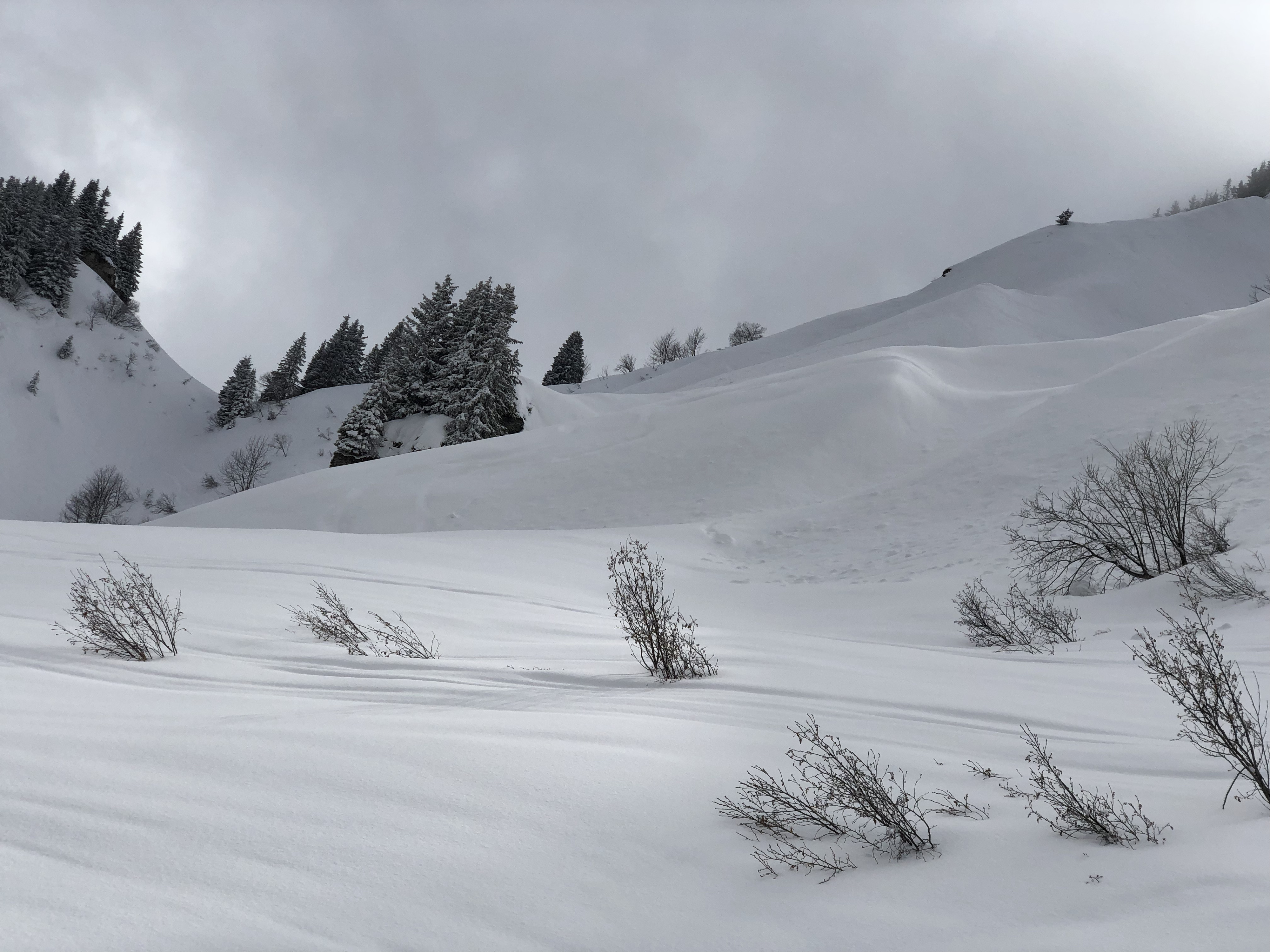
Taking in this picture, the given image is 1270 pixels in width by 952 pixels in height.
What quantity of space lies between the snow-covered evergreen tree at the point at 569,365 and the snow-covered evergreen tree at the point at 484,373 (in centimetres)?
3080

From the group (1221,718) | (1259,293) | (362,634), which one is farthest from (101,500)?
(1259,293)

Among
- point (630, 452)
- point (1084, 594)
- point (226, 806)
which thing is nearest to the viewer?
point (226, 806)

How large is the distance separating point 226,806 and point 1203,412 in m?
18.7

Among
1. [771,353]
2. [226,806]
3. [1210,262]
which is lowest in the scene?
[226,806]

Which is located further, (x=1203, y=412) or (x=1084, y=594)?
(x=1203, y=412)

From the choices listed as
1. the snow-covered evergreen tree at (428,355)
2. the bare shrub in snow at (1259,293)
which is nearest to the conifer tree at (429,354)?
the snow-covered evergreen tree at (428,355)

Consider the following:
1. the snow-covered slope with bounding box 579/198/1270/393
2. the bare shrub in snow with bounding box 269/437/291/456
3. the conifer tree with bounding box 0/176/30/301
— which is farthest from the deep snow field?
the conifer tree with bounding box 0/176/30/301

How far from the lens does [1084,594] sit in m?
9.11

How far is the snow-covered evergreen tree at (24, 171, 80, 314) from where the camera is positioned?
182 ft

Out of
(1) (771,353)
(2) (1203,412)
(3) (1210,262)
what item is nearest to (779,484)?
(2) (1203,412)

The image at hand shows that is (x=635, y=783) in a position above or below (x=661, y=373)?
below

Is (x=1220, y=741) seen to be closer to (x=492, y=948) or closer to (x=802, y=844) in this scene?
(x=802, y=844)

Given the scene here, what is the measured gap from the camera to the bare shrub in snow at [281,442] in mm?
54375

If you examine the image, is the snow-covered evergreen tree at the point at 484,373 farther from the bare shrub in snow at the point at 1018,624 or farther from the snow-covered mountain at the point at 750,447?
the bare shrub in snow at the point at 1018,624
